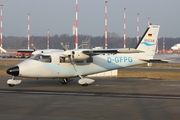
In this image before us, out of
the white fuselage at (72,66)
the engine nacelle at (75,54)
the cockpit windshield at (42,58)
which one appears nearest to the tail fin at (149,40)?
the white fuselage at (72,66)

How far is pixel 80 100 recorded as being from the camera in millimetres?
16234

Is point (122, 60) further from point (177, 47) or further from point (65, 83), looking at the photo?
point (177, 47)

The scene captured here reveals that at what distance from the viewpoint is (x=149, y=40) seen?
2603 centimetres

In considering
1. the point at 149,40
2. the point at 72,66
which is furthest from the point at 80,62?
the point at 149,40

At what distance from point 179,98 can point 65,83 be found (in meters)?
9.59

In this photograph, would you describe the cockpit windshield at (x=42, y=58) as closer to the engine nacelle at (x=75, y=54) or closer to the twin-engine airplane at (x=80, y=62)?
the twin-engine airplane at (x=80, y=62)

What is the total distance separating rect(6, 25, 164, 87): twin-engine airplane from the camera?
22.5m

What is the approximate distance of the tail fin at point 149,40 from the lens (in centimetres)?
2597

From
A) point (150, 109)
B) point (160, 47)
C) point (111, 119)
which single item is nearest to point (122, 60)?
point (150, 109)

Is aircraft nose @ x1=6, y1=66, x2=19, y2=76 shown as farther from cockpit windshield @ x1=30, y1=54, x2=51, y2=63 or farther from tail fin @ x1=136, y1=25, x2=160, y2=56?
tail fin @ x1=136, y1=25, x2=160, y2=56

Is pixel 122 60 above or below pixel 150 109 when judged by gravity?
above

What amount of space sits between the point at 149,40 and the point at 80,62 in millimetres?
5507

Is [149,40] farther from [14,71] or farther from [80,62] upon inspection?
[14,71]

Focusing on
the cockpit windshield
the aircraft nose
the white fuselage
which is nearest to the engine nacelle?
the white fuselage
